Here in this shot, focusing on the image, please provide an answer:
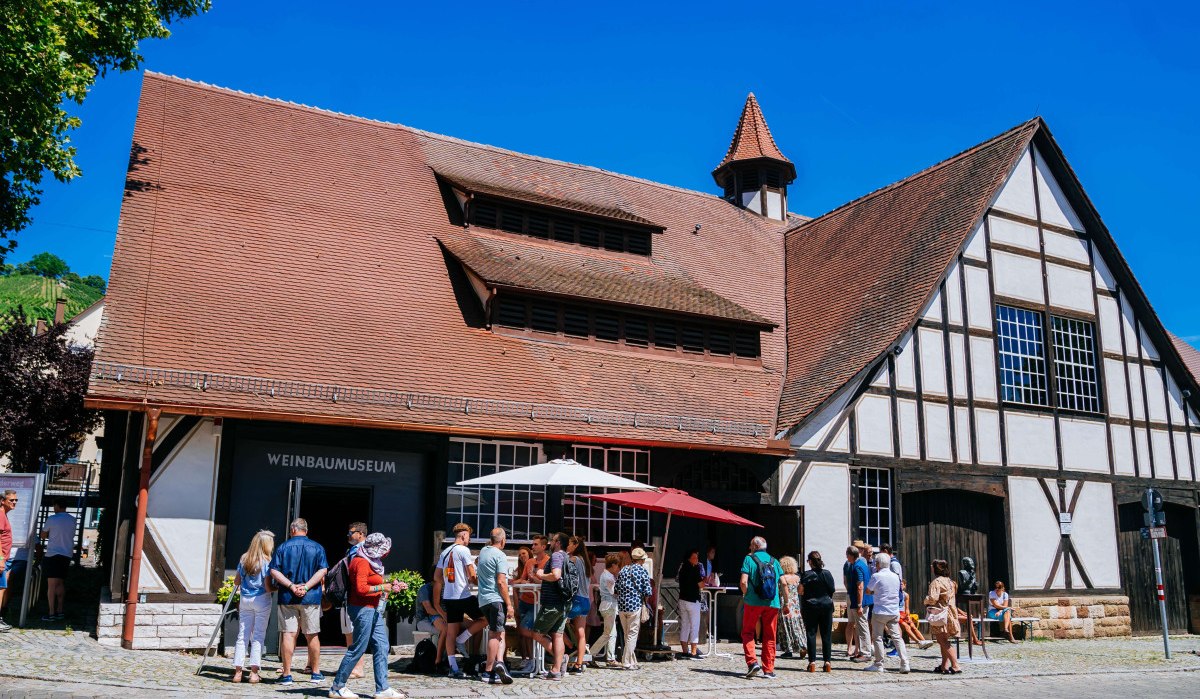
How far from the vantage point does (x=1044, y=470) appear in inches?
758

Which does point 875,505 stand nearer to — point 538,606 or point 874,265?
point 874,265

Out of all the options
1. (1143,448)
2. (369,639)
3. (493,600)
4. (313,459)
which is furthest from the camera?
(1143,448)

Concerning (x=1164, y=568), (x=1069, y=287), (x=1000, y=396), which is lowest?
(x=1164, y=568)

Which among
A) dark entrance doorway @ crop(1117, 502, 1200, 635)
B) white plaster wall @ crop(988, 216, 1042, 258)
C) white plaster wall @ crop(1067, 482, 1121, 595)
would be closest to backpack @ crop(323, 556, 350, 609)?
white plaster wall @ crop(988, 216, 1042, 258)

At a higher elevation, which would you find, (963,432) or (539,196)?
(539,196)

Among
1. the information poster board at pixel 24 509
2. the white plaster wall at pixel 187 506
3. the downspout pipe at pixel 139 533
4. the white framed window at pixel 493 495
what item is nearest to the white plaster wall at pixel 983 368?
the white framed window at pixel 493 495

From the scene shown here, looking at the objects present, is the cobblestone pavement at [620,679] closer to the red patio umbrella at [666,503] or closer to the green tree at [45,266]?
the red patio umbrella at [666,503]

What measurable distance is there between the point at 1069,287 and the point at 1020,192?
2.10 metres

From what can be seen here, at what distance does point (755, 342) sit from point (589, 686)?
9781 millimetres

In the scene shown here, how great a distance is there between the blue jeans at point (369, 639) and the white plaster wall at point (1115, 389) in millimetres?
16043

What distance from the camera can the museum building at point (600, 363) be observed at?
527 inches

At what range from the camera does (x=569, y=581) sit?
11.3 metres

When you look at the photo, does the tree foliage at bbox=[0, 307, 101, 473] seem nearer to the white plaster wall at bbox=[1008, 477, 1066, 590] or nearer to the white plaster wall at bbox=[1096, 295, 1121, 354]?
the white plaster wall at bbox=[1008, 477, 1066, 590]

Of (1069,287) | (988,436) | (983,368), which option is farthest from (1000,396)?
(1069,287)
